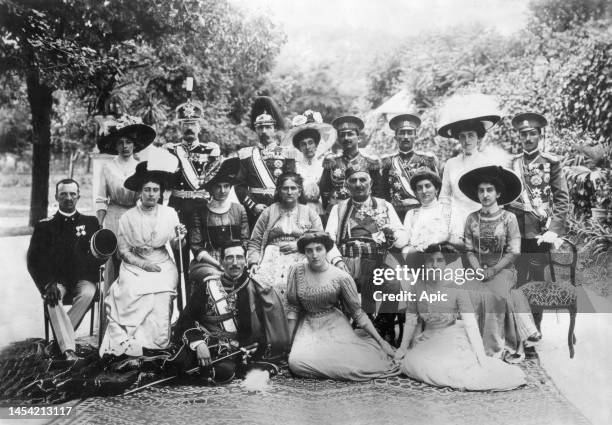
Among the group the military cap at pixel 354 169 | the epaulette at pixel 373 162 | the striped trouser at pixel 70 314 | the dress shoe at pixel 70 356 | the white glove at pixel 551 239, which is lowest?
the dress shoe at pixel 70 356

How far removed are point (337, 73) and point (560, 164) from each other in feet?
6.31

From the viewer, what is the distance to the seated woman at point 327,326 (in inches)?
183

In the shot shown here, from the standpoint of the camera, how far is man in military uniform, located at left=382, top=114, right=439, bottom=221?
189 inches

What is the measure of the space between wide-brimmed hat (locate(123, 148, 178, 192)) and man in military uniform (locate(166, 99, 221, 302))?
0.16ft

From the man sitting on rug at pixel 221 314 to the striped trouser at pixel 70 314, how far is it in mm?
750

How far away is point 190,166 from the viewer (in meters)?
4.79

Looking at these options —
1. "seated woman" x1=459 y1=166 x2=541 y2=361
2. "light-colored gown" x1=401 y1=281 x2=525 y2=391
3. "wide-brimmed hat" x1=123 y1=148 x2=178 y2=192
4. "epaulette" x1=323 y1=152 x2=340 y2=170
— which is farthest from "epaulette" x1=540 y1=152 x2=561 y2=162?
"wide-brimmed hat" x1=123 y1=148 x2=178 y2=192

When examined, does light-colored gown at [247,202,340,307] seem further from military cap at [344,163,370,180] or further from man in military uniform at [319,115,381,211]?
military cap at [344,163,370,180]

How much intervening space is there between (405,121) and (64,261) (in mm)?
2882

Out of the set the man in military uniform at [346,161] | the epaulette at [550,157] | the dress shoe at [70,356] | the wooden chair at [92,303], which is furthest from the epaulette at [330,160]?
the dress shoe at [70,356]

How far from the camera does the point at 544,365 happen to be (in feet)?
15.8

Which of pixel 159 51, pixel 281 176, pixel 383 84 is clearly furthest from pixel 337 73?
pixel 159 51

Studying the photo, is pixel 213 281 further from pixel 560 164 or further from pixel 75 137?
pixel 560 164

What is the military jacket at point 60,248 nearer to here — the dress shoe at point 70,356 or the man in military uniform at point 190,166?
the dress shoe at point 70,356
